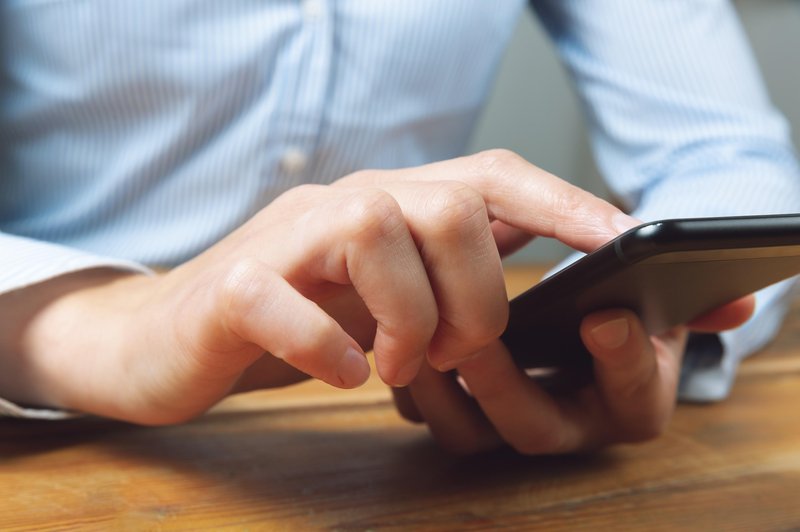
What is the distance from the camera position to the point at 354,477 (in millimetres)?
404

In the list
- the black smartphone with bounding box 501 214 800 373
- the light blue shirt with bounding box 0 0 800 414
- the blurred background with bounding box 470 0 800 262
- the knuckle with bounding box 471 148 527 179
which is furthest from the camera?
the blurred background with bounding box 470 0 800 262

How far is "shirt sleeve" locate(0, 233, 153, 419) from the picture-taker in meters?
0.44

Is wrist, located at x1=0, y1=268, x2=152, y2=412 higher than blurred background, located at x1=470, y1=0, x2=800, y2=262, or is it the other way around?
wrist, located at x1=0, y1=268, x2=152, y2=412

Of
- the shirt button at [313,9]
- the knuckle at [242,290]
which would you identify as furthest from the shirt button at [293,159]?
the knuckle at [242,290]

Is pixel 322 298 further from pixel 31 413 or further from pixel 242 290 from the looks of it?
pixel 31 413

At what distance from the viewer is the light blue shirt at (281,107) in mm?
678

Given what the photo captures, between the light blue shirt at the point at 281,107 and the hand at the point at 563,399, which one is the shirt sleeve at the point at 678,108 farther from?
the hand at the point at 563,399

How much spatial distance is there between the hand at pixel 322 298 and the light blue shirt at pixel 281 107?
0.29m

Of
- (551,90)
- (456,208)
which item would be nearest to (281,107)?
(456,208)

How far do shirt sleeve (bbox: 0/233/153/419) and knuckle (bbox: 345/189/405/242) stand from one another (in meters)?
0.21

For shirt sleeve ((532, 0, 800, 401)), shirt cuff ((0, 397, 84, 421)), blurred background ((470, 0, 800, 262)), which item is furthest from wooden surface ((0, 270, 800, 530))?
blurred background ((470, 0, 800, 262))

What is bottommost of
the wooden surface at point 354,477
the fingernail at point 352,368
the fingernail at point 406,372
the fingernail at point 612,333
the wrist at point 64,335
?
the wooden surface at point 354,477

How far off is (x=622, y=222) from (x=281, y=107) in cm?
41

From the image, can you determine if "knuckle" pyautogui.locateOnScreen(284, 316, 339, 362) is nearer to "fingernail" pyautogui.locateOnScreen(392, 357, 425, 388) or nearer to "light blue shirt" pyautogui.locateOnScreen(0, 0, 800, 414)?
"fingernail" pyautogui.locateOnScreen(392, 357, 425, 388)
